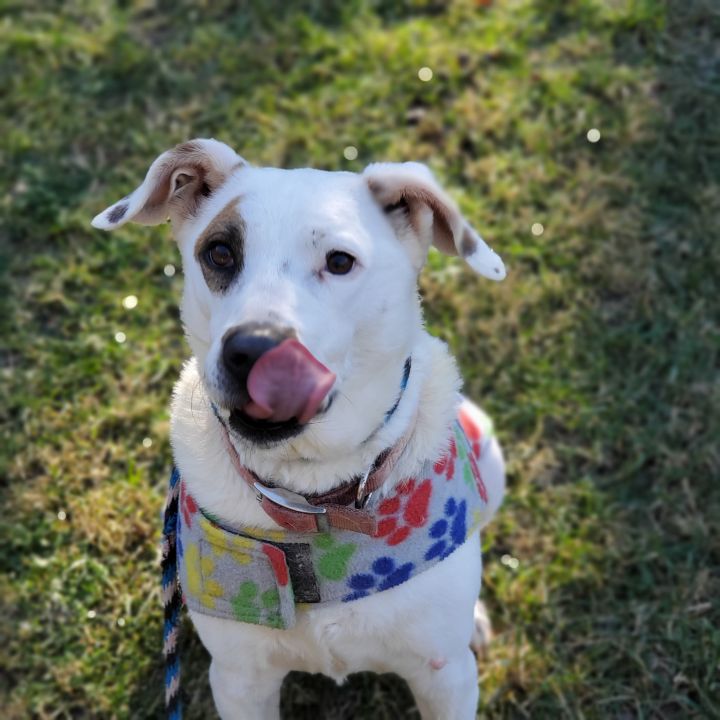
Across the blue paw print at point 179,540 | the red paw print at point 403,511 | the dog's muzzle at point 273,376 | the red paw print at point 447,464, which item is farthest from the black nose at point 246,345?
the blue paw print at point 179,540

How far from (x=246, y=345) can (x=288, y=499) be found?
59 centimetres

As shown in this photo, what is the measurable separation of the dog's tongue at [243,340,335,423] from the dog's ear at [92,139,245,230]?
31.2 inches

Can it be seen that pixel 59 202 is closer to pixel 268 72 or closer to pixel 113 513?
pixel 268 72

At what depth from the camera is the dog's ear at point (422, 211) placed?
2510 millimetres

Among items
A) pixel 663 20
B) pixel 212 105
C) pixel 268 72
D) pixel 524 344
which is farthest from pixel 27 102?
pixel 663 20

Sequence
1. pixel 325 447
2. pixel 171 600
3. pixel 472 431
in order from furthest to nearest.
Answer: pixel 472 431
pixel 171 600
pixel 325 447

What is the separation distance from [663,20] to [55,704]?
4.88 m

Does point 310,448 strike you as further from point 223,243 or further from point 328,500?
point 223,243

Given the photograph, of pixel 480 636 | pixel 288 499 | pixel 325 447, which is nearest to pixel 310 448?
pixel 325 447

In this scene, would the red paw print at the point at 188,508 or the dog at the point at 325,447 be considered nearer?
the dog at the point at 325,447

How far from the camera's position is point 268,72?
532 cm

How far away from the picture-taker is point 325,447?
95.5 inches

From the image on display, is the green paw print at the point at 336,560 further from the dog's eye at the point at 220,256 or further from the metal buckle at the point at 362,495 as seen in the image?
the dog's eye at the point at 220,256

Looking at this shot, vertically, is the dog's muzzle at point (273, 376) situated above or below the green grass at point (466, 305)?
above
